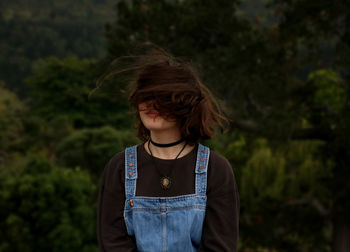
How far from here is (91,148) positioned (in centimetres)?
1222

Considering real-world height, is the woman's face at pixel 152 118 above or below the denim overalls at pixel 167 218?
above

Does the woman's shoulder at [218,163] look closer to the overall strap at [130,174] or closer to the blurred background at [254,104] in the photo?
the overall strap at [130,174]

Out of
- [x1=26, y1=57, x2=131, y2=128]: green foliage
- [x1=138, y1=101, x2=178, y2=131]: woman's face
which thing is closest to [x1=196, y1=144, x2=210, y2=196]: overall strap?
[x1=138, y1=101, x2=178, y2=131]: woman's face

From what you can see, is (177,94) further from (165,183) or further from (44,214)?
(44,214)

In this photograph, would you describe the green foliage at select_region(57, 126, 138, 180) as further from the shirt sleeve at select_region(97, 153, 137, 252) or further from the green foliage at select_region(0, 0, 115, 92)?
the green foliage at select_region(0, 0, 115, 92)

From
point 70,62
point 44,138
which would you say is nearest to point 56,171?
point 44,138

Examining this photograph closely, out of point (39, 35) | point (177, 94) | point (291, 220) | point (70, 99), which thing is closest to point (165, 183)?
point (177, 94)

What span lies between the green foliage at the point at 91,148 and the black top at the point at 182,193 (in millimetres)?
9238

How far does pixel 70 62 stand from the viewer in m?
24.6

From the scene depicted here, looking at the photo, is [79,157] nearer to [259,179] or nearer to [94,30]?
[259,179]

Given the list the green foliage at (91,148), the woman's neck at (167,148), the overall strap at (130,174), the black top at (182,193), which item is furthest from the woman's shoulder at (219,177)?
the green foliage at (91,148)

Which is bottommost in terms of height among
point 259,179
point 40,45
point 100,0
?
point 259,179

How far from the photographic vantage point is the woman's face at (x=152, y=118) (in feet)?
4.96

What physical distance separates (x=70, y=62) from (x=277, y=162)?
46.2 ft
